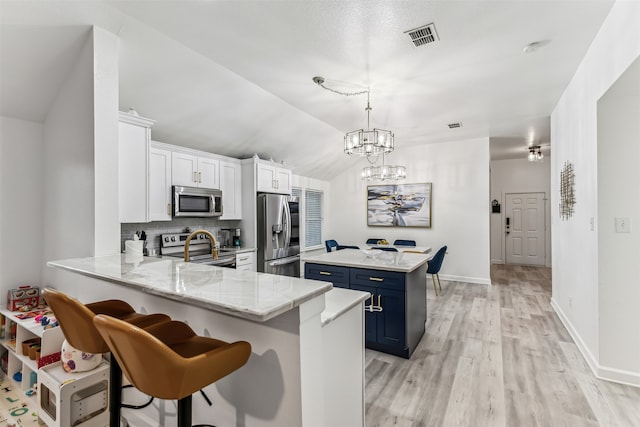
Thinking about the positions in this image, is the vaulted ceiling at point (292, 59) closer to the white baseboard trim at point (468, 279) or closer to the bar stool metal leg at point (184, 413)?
the bar stool metal leg at point (184, 413)

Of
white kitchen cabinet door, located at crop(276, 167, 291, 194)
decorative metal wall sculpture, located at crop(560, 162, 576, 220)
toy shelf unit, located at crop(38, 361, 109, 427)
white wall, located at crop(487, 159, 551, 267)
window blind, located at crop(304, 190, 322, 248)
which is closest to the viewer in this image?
Result: toy shelf unit, located at crop(38, 361, 109, 427)

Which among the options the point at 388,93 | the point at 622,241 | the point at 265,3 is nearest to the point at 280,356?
the point at 265,3

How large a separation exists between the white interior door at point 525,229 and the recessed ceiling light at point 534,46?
6.16 metres

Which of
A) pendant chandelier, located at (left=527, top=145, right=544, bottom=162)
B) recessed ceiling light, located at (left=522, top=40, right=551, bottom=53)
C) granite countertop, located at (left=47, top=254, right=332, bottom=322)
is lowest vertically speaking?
granite countertop, located at (left=47, top=254, right=332, bottom=322)

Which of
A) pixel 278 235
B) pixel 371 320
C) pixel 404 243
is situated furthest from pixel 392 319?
pixel 404 243

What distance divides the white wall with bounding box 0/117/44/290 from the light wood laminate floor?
3.34 meters

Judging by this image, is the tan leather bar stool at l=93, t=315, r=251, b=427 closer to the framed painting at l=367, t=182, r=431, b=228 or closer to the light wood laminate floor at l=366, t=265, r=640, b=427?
the light wood laminate floor at l=366, t=265, r=640, b=427

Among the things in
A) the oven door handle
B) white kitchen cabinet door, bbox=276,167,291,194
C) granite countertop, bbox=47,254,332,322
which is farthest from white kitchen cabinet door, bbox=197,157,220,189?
granite countertop, bbox=47,254,332,322

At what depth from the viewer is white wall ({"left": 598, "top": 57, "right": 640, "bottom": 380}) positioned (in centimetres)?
244

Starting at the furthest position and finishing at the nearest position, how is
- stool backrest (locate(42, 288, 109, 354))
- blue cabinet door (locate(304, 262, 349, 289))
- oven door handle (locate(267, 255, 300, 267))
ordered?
oven door handle (locate(267, 255, 300, 267)) → blue cabinet door (locate(304, 262, 349, 289)) → stool backrest (locate(42, 288, 109, 354))

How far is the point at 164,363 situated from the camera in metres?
0.99

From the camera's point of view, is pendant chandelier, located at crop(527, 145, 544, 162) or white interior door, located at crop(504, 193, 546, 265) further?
white interior door, located at crop(504, 193, 546, 265)

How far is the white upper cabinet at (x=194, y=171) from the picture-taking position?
3859 millimetres

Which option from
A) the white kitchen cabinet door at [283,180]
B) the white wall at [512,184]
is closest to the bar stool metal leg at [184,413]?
the white kitchen cabinet door at [283,180]
